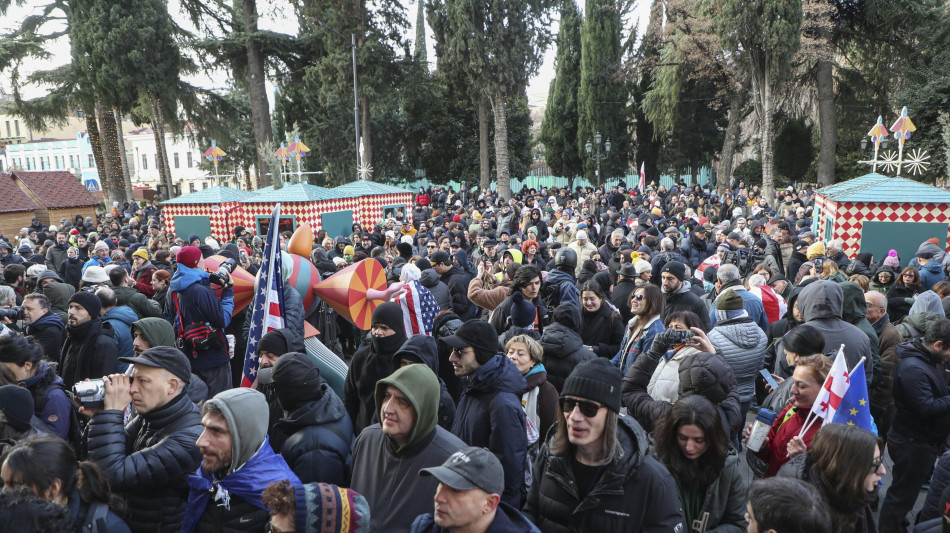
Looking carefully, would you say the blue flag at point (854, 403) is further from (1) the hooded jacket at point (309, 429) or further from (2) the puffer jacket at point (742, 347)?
(1) the hooded jacket at point (309, 429)

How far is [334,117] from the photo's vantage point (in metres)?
35.9

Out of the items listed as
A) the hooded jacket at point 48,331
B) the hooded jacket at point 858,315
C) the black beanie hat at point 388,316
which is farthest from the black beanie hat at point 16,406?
the hooded jacket at point 858,315

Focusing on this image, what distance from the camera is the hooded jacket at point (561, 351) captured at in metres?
4.69

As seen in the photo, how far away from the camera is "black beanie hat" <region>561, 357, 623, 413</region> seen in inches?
108

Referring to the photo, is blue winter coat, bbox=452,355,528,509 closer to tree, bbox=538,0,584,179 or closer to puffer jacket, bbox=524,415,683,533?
puffer jacket, bbox=524,415,683,533

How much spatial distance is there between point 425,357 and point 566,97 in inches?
1575

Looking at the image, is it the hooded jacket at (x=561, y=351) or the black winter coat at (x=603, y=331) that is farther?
the black winter coat at (x=603, y=331)

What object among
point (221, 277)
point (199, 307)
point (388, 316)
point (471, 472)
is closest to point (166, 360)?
point (388, 316)

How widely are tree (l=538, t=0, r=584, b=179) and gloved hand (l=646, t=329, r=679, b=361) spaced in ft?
126

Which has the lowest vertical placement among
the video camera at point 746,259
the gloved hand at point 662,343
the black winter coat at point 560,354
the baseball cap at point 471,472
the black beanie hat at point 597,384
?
the video camera at point 746,259

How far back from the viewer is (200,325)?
564 cm

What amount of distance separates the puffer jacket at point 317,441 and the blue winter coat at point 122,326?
8.39 feet

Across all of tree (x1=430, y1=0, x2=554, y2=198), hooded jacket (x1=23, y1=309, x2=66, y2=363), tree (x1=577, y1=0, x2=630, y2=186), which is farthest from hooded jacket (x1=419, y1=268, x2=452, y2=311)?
tree (x1=577, y1=0, x2=630, y2=186)

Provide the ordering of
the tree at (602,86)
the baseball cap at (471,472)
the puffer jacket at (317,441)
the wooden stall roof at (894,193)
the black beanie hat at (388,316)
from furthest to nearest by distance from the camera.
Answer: the tree at (602,86), the wooden stall roof at (894,193), the black beanie hat at (388,316), the puffer jacket at (317,441), the baseball cap at (471,472)
